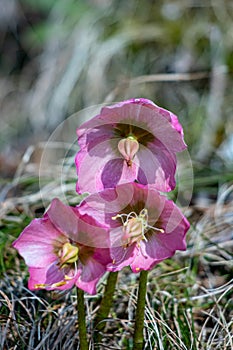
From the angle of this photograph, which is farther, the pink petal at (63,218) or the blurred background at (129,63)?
the blurred background at (129,63)

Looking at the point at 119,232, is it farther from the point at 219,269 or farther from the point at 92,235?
the point at 219,269

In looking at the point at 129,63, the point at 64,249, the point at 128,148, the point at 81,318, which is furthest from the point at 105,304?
the point at 129,63

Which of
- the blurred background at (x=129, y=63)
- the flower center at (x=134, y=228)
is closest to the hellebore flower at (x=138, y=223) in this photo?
the flower center at (x=134, y=228)

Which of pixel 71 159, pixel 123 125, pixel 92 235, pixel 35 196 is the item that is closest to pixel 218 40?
pixel 71 159

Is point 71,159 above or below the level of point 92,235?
below

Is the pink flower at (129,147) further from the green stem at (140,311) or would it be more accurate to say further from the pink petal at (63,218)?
the green stem at (140,311)
